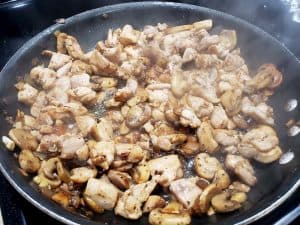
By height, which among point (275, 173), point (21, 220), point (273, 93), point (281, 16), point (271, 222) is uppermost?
point (281, 16)

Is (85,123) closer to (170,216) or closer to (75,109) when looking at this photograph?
(75,109)

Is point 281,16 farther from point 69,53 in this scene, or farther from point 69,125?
point 69,125

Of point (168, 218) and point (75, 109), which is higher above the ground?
point (75, 109)

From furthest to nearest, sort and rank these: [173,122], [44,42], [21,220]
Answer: [44,42] → [173,122] → [21,220]

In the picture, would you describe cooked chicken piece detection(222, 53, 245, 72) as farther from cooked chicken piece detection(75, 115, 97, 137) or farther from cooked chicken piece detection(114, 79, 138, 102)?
cooked chicken piece detection(75, 115, 97, 137)

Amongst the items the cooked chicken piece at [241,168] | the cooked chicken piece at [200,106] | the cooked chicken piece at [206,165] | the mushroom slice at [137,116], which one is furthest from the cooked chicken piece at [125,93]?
the cooked chicken piece at [241,168]

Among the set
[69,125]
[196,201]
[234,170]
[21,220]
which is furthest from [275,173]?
[21,220]

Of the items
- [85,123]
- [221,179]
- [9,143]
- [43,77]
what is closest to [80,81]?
[43,77]
